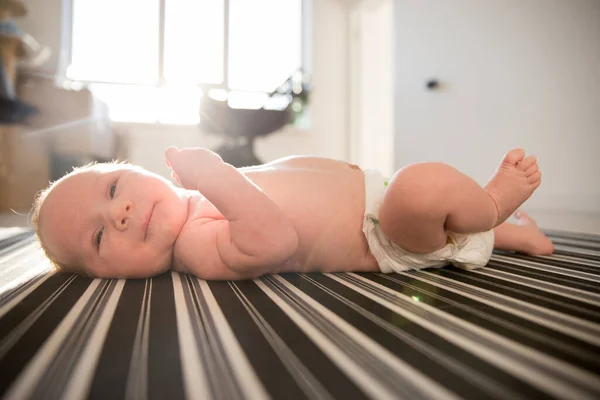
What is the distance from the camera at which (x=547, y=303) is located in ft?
1.71

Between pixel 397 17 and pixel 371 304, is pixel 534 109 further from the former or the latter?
pixel 371 304

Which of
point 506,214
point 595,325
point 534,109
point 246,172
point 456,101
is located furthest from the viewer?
point 456,101

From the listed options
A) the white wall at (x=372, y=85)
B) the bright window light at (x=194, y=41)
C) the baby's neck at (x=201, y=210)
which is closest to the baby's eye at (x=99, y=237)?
the baby's neck at (x=201, y=210)

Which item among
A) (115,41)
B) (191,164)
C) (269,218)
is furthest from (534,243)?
(115,41)

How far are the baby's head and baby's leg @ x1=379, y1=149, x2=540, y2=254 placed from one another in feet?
1.30

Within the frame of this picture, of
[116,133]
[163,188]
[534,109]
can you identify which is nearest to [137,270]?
[163,188]

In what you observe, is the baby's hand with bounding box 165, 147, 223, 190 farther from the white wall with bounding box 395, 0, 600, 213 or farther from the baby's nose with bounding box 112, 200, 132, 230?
the white wall with bounding box 395, 0, 600, 213

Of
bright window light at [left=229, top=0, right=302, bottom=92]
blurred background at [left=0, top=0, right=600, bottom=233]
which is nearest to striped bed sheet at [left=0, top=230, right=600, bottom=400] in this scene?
blurred background at [left=0, top=0, right=600, bottom=233]

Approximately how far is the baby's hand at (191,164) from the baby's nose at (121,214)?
98 mm

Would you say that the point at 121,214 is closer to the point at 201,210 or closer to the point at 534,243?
the point at 201,210

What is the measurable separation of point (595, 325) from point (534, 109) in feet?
6.71

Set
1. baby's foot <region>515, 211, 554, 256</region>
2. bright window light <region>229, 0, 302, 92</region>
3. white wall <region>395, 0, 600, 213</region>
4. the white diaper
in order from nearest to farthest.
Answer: the white diaper
baby's foot <region>515, 211, 554, 256</region>
white wall <region>395, 0, 600, 213</region>
bright window light <region>229, 0, 302, 92</region>

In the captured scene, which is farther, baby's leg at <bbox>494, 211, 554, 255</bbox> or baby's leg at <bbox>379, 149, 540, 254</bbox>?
baby's leg at <bbox>494, 211, 554, 255</bbox>

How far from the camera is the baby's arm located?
0.62 meters
